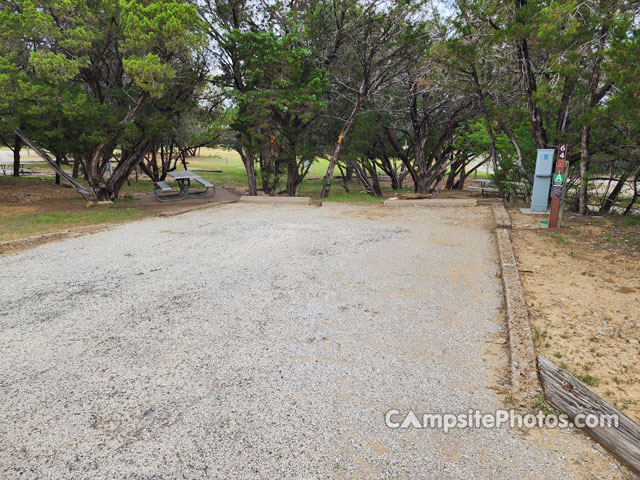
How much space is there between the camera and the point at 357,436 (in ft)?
6.84

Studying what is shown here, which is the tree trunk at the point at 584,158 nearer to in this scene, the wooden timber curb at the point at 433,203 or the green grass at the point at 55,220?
the wooden timber curb at the point at 433,203

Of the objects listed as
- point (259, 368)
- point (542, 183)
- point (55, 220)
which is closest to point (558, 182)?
point (542, 183)

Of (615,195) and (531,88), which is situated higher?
(531,88)

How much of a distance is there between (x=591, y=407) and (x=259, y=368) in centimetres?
201

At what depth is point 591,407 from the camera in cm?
215

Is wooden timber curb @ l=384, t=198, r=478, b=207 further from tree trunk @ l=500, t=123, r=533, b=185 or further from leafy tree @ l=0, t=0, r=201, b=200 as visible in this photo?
leafy tree @ l=0, t=0, r=201, b=200

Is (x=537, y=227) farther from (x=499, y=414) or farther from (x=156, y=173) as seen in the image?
(x=156, y=173)

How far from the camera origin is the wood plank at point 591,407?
1893 millimetres

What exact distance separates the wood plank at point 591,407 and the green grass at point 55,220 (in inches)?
323

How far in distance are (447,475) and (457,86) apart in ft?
33.3

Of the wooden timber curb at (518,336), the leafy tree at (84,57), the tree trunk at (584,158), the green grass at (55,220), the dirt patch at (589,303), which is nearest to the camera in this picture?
the wooden timber curb at (518,336)

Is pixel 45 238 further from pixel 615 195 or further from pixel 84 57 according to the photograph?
pixel 615 195

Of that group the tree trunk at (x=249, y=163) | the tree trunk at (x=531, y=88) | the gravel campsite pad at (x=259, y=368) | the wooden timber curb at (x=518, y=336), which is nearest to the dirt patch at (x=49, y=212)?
the gravel campsite pad at (x=259, y=368)

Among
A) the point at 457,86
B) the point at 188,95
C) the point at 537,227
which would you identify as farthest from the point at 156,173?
the point at 537,227
